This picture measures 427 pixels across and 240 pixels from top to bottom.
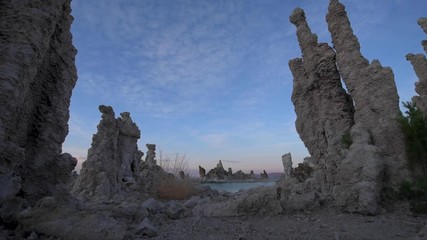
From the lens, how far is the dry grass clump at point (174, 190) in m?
12.0

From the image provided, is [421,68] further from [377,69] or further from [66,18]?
[66,18]

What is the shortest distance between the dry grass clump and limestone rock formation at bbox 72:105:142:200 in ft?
6.83

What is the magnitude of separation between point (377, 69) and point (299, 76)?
242cm

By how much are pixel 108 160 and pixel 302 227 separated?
31.9ft

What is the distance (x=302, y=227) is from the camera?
4547 millimetres

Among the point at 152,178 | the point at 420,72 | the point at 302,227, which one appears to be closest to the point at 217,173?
the point at 152,178

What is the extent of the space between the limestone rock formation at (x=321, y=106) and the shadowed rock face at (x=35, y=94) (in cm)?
618

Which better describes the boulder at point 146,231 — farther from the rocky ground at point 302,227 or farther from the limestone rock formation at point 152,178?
the limestone rock formation at point 152,178

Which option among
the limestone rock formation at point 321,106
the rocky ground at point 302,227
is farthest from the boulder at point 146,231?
the limestone rock formation at point 321,106

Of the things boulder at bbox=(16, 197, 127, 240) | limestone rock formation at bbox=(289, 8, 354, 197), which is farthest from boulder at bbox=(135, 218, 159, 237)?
limestone rock formation at bbox=(289, 8, 354, 197)

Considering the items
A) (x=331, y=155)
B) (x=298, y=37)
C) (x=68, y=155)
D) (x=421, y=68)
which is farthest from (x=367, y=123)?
(x=421, y=68)

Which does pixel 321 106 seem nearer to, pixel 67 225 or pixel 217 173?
pixel 67 225

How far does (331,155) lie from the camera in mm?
7340

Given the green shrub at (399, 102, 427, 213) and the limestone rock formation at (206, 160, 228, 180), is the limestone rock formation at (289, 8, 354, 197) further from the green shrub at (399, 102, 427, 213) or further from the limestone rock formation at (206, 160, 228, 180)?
the limestone rock formation at (206, 160, 228, 180)
